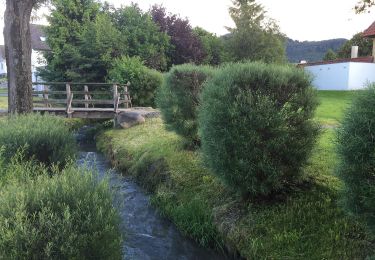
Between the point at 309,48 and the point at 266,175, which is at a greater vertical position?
the point at 309,48

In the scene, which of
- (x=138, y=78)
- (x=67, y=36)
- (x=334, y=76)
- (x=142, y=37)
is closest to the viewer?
(x=138, y=78)

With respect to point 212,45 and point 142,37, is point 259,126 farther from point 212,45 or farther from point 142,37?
point 212,45

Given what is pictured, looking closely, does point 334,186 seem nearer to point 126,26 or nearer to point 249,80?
point 249,80

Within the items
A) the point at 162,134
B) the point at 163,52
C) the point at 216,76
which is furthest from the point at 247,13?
the point at 216,76

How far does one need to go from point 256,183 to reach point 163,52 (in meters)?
19.9

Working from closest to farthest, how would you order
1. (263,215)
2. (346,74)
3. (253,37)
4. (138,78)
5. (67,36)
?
(263,215)
(138,78)
(67,36)
(346,74)
(253,37)

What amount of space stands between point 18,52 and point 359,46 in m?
44.3

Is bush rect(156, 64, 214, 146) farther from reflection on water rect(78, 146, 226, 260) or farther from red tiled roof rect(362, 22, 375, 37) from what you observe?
red tiled roof rect(362, 22, 375, 37)

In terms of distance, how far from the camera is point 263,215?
18.2 feet

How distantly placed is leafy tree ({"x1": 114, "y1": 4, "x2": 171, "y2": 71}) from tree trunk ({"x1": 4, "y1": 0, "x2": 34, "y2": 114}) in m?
12.8

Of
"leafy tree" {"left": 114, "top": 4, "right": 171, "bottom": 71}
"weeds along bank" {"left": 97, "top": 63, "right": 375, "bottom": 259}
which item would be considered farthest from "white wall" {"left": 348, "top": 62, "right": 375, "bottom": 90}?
"weeds along bank" {"left": 97, "top": 63, "right": 375, "bottom": 259}

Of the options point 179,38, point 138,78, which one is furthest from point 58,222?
point 179,38

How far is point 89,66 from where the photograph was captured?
21891 mm

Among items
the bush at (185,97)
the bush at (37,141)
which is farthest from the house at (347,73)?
the bush at (37,141)
